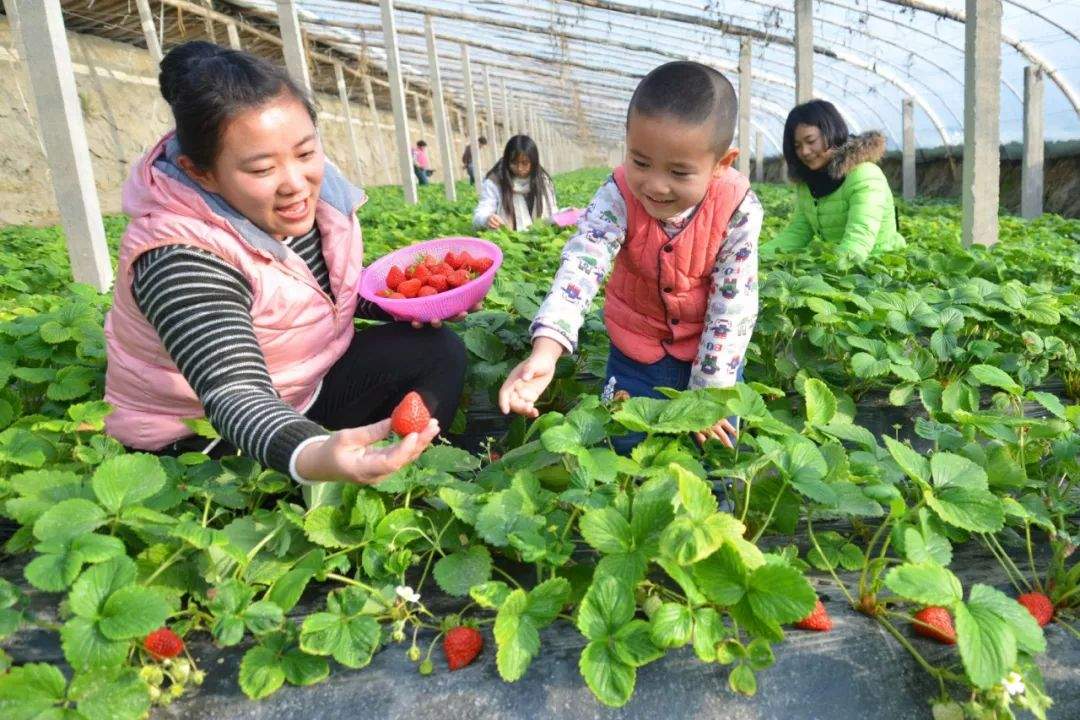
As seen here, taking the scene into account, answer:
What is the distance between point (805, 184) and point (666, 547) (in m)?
3.99

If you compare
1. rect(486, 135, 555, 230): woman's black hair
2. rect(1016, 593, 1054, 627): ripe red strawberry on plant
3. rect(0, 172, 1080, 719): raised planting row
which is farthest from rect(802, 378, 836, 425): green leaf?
rect(486, 135, 555, 230): woman's black hair

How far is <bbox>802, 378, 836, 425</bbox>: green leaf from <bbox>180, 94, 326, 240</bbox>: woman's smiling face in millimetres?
1333

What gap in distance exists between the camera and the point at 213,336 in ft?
5.44

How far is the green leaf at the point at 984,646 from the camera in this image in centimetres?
115

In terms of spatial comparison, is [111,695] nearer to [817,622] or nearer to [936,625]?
[817,622]

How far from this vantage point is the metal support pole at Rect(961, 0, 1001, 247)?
5.11 meters

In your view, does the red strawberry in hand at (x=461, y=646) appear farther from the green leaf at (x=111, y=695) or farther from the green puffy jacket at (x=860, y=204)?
the green puffy jacket at (x=860, y=204)

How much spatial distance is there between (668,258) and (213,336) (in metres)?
1.31

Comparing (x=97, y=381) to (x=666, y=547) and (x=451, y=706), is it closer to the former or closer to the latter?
(x=451, y=706)

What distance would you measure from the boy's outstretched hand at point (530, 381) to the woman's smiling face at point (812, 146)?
299 centimetres

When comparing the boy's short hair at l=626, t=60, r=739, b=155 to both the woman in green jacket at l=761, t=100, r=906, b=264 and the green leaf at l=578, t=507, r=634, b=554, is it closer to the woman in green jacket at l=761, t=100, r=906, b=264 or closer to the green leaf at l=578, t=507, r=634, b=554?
the green leaf at l=578, t=507, r=634, b=554

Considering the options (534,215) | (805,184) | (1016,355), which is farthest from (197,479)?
(534,215)

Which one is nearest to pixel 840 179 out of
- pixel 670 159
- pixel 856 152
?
pixel 856 152

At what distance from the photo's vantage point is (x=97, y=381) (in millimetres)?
2426
